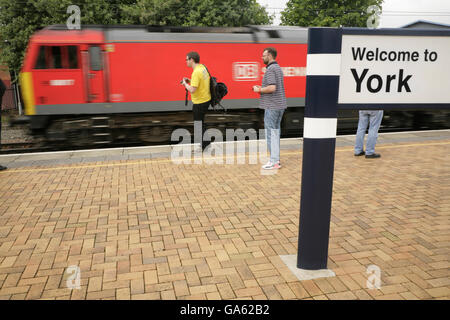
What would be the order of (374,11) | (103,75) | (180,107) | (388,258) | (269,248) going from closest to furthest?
(388,258)
(269,248)
(103,75)
(180,107)
(374,11)

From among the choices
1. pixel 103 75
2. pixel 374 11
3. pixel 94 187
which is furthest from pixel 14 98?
pixel 374 11

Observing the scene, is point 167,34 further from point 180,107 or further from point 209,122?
point 209,122

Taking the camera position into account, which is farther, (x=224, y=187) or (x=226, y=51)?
(x=226, y=51)

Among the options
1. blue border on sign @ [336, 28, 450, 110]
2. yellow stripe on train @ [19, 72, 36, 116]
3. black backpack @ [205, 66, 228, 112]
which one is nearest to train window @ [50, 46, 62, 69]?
yellow stripe on train @ [19, 72, 36, 116]

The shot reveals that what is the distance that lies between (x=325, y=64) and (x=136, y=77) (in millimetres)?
7576

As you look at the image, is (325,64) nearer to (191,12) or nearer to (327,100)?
(327,100)

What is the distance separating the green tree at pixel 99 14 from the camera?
22.4m

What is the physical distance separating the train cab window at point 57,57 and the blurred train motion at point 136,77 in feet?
0.07

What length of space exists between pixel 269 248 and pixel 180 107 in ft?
22.7

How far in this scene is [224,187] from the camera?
555 cm

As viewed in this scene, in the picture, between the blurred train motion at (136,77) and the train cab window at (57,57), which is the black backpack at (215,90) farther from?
the train cab window at (57,57)

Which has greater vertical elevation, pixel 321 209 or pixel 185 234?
pixel 321 209

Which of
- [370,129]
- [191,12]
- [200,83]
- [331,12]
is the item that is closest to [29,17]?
[191,12]

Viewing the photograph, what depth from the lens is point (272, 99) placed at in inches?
249
